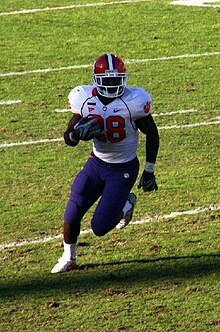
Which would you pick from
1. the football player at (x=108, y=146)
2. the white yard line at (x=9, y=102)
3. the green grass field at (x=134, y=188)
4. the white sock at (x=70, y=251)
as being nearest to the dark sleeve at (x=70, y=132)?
the football player at (x=108, y=146)

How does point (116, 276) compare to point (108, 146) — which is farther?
point (108, 146)

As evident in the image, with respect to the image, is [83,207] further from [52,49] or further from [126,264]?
[52,49]

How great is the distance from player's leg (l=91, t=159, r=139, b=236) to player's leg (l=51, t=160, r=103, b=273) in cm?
9

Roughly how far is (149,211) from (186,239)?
0.72 metres

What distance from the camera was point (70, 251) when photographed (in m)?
7.68

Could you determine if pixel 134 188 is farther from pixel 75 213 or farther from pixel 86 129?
pixel 86 129

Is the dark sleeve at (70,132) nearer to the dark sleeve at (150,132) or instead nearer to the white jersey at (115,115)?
the white jersey at (115,115)

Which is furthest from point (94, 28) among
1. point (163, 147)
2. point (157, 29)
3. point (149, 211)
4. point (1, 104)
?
point (149, 211)

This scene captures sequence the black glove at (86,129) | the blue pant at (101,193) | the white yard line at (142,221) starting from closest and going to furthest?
1. the black glove at (86,129)
2. the blue pant at (101,193)
3. the white yard line at (142,221)

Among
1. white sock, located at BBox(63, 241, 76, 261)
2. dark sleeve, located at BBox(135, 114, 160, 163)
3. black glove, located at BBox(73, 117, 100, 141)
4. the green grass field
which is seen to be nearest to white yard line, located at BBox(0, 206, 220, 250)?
the green grass field

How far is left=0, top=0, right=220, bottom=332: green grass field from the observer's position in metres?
7.11

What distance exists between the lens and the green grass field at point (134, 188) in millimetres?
7109

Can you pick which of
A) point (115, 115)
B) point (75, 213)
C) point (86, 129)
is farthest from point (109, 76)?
point (75, 213)

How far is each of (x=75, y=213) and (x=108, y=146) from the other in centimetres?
55
